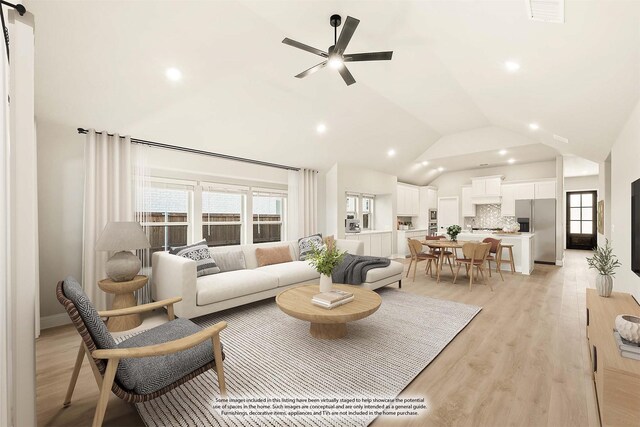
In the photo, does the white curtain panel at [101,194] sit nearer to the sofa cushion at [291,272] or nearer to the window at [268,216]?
the sofa cushion at [291,272]

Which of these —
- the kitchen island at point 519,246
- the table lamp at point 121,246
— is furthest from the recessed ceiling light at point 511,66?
the table lamp at point 121,246

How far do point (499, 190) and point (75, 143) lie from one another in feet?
29.0

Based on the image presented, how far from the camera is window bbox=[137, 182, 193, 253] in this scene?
3805 millimetres

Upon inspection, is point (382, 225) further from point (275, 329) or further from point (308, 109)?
point (275, 329)

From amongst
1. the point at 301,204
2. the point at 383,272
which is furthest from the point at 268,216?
the point at 383,272

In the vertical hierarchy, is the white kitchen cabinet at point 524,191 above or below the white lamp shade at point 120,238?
above

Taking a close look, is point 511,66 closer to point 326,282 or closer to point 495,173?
point 326,282

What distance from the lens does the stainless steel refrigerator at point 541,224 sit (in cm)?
657

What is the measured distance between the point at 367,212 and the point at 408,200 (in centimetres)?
150

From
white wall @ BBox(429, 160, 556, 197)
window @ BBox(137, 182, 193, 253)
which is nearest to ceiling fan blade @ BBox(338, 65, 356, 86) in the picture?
window @ BBox(137, 182, 193, 253)

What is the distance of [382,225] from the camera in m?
7.87

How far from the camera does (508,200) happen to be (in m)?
7.36

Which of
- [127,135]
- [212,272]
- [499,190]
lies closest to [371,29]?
[127,135]

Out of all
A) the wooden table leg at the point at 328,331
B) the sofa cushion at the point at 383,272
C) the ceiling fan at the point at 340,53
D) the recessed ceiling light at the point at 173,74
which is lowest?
the wooden table leg at the point at 328,331
